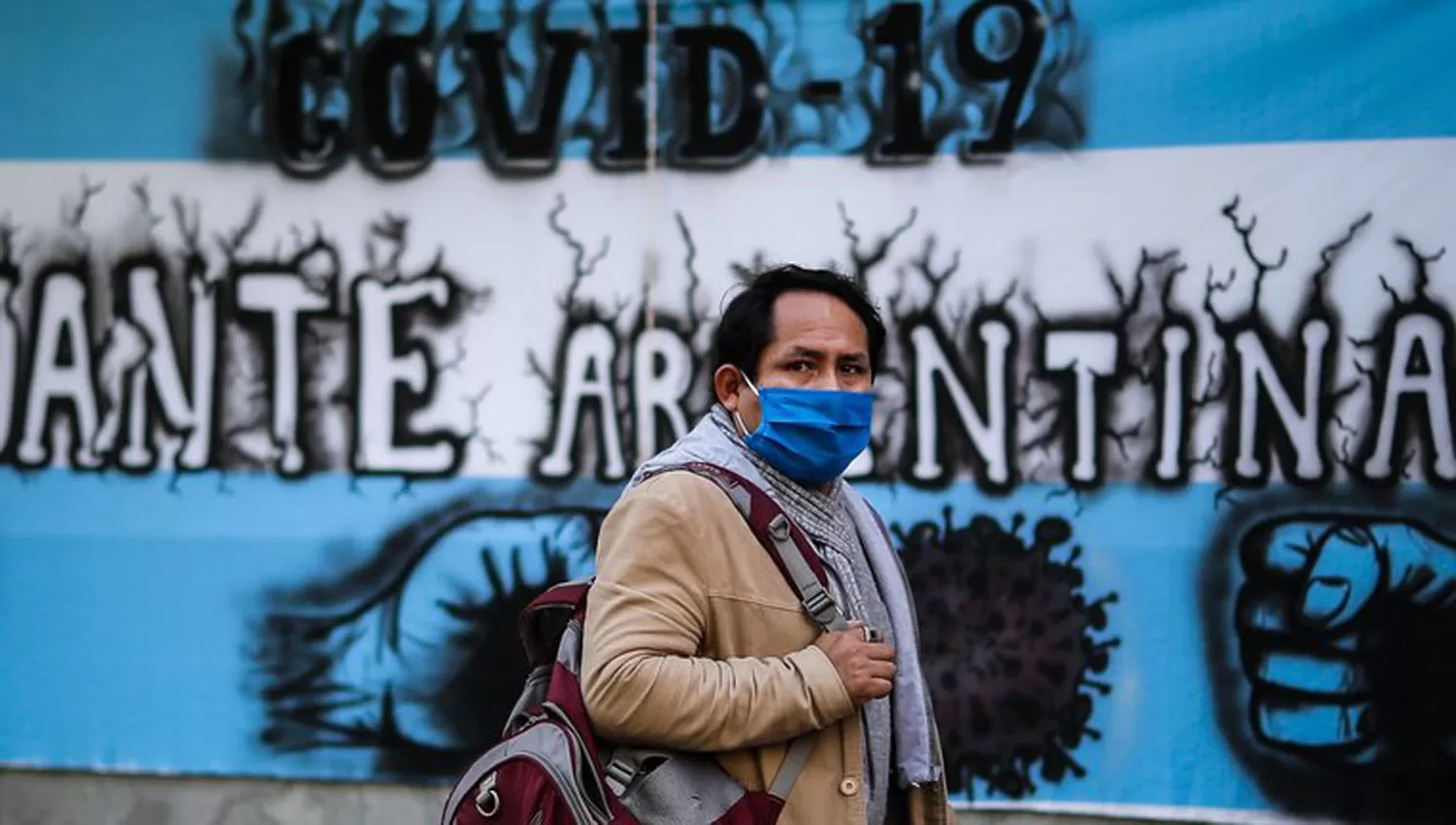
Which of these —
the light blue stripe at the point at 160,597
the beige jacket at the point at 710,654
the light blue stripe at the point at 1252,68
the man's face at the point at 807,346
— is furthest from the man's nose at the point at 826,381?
the light blue stripe at the point at 160,597

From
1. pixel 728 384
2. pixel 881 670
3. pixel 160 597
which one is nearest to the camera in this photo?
pixel 881 670

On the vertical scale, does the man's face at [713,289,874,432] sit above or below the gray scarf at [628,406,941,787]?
above

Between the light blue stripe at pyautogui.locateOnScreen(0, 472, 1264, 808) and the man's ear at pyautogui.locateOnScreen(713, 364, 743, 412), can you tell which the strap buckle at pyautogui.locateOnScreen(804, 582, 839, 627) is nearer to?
the man's ear at pyautogui.locateOnScreen(713, 364, 743, 412)

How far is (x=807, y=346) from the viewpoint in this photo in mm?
2510

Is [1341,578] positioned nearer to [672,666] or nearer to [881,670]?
[881,670]

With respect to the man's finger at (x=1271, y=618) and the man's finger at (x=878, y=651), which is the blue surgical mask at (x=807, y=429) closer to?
the man's finger at (x=878, y=651)

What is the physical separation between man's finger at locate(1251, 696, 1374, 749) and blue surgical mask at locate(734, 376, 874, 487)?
219cm

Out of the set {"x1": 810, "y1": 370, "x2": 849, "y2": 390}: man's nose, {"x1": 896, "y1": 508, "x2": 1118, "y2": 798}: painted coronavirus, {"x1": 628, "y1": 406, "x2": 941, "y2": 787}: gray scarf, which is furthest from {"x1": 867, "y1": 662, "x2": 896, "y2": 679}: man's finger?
{"x1": 896, "y1": 508, "x2": 1118, "y2": 798}: painted coronavirus

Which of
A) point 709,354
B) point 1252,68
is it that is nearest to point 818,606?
point 709,354

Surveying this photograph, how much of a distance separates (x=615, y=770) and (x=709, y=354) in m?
2.31

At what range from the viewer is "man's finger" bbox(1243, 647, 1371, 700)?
4.17 metres

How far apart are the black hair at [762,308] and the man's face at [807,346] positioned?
0.03ft

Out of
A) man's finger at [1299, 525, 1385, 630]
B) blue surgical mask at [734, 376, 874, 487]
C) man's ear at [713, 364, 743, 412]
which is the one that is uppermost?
man's ear at [713, 364, 743, 412]

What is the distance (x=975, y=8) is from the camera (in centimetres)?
440
